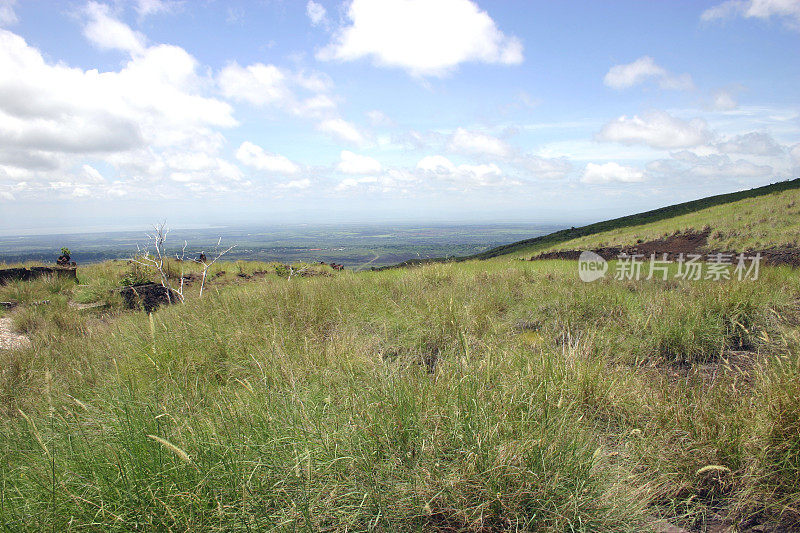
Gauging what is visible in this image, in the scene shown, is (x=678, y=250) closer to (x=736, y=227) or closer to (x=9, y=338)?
(x=736, y=227)

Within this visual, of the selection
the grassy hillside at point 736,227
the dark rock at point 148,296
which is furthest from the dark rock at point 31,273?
the grassy hillside at point 736,227

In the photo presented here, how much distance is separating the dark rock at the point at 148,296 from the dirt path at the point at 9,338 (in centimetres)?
215

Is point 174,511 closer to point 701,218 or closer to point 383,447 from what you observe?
point 383,447

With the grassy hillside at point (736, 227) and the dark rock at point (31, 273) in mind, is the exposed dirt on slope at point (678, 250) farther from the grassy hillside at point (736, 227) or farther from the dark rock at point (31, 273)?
the dark rock at point (31, 273)

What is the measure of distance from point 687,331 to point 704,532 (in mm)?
3119

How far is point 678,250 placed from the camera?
524 inches

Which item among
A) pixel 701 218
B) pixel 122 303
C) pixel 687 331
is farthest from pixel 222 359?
pixel 701 218

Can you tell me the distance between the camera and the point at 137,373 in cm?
378

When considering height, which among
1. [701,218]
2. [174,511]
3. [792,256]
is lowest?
[174,511]

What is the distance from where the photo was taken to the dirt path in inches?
216

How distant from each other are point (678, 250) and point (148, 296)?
55.0 feet

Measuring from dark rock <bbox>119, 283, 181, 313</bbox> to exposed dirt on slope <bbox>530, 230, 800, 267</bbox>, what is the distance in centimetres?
1236

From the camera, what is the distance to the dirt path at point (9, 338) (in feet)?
18.0

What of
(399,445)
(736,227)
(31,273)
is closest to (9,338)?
(31,273)
